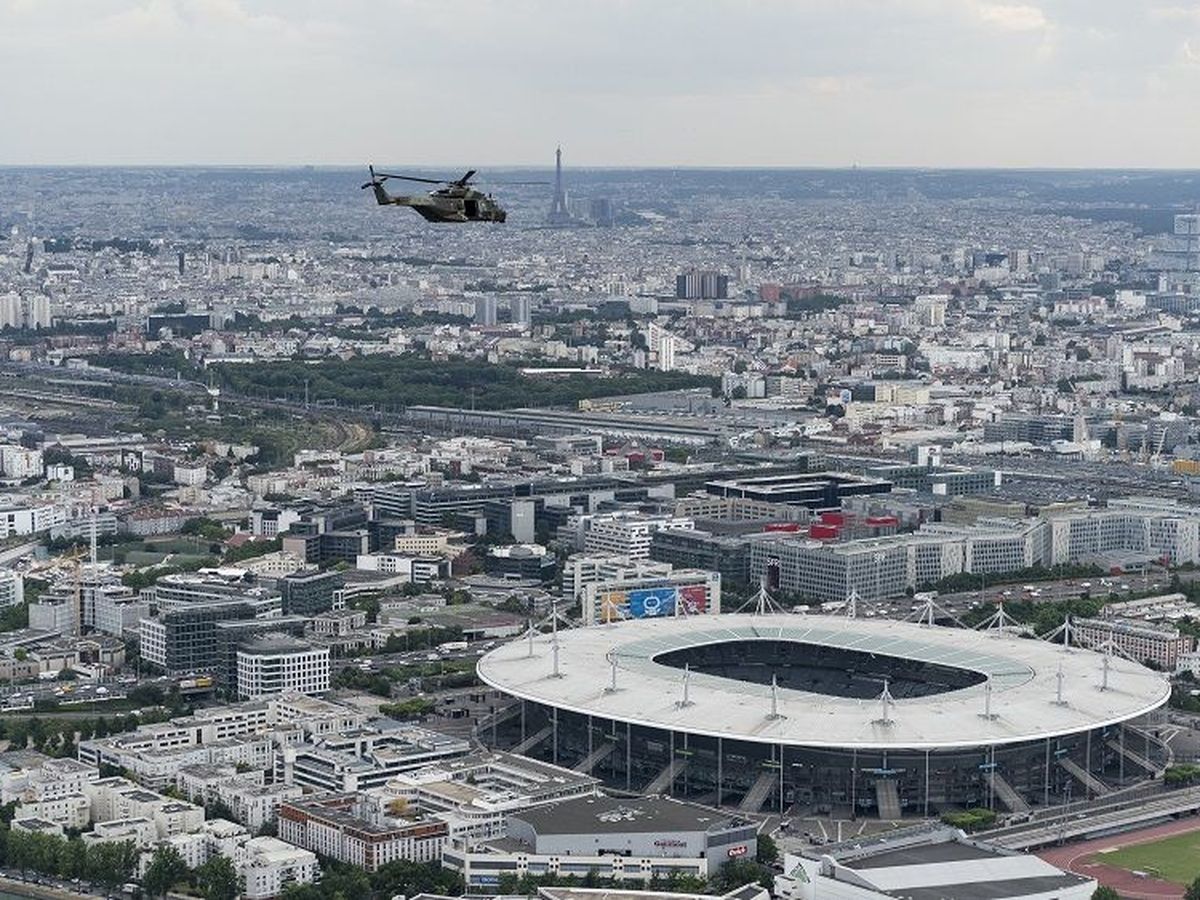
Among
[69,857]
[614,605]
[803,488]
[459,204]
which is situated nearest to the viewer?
[459,204]

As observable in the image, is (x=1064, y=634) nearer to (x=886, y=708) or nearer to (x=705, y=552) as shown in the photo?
(x=886, y=708)

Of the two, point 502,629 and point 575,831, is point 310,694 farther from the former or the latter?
point 575,831

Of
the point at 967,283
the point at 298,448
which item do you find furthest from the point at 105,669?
the point at 967,283

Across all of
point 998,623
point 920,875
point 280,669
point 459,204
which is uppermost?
point 459,204

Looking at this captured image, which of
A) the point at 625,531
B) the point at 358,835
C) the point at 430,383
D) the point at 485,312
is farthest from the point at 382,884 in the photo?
the point at 485,312

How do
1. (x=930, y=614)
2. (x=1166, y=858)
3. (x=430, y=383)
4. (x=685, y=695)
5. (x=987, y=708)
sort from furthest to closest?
(x=430, y=383) → (x=930, y=614) → (x=685, y=695) → (x=987, y=708) → (x=1166, y=858)

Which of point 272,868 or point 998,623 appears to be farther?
→ point 998,623

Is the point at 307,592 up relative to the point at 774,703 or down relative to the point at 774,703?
down
